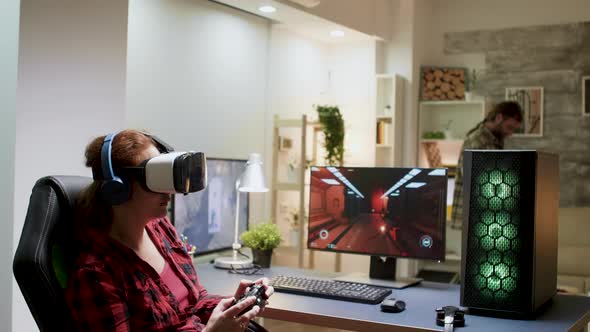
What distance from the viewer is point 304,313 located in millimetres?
2445

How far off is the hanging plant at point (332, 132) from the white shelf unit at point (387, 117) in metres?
0.43

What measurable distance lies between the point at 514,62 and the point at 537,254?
4.02 meters

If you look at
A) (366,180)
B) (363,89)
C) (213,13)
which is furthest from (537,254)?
(363,89)

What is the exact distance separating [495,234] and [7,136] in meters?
1.65

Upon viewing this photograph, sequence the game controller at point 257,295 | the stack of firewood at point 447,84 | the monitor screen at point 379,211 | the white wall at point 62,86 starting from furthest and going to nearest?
the stack of firewood at point 447,84 → the monitor screen at point 379,211 → the white wall at point 62,86 → the game controller at point 257,295

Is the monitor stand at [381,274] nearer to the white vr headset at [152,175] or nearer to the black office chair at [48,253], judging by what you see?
the white vr headset at [152,175]

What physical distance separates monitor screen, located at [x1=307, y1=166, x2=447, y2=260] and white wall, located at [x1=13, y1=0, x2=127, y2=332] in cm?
103

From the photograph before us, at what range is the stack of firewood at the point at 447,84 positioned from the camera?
6.30 m

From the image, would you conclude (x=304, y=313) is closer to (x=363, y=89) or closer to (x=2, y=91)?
(x=2, y=91)

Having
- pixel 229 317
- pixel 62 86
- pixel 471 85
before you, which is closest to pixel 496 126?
pixel 471 85

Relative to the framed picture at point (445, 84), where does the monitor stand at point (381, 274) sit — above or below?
below

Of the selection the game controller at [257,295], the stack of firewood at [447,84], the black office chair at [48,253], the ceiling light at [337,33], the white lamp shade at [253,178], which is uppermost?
the ceiling light at [337,33]

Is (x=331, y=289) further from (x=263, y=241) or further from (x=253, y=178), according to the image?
(x=253, y=178)

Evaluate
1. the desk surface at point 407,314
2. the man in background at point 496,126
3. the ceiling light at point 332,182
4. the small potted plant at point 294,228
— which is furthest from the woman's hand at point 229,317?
the small potted plant at point 294,228
